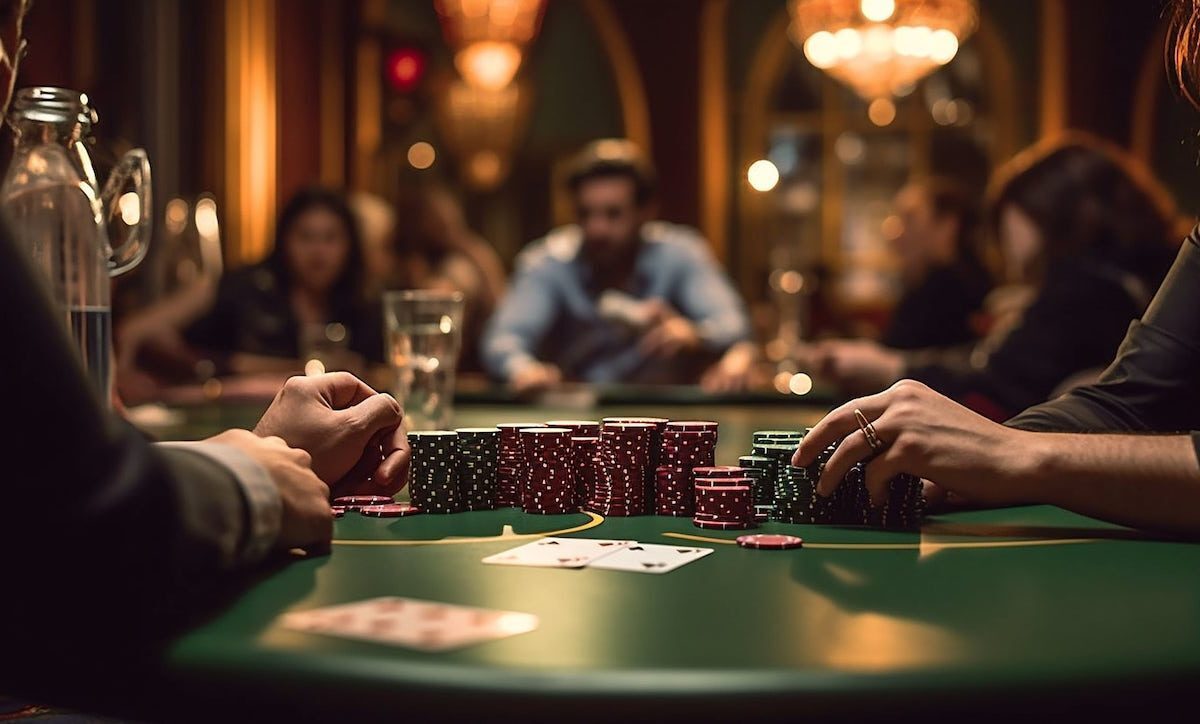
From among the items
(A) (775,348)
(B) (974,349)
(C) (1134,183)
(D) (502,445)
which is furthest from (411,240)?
(D) (502,445)

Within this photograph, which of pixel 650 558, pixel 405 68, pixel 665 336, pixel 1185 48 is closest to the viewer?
pixel 650 558

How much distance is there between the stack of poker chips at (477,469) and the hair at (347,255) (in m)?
3.43

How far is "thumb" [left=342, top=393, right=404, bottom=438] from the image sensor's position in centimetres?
147

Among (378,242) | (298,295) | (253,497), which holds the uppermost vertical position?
(378,242)

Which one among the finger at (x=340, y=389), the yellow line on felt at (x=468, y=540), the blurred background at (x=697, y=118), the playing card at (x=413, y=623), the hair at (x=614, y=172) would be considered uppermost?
the blurred background at (x=697, y=118)

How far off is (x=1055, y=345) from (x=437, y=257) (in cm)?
364

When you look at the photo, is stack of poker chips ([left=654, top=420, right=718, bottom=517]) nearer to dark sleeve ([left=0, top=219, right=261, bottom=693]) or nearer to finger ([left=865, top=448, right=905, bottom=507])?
finger ([left=865, top=448, right=905, bottom=507])

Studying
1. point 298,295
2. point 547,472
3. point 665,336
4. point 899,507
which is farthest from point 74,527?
point 298,295

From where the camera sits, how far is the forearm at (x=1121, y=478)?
1.31 metres

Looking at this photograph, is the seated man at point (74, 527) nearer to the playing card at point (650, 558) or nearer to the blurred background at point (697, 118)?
the playing card at point (650, 558)

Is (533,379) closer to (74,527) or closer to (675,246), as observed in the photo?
(675,246)

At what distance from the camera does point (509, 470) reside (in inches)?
61.7

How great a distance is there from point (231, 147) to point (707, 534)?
710 cm

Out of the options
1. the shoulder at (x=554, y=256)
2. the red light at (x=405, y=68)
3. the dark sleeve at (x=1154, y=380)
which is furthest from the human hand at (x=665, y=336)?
the red light at (x=405, y=68)
